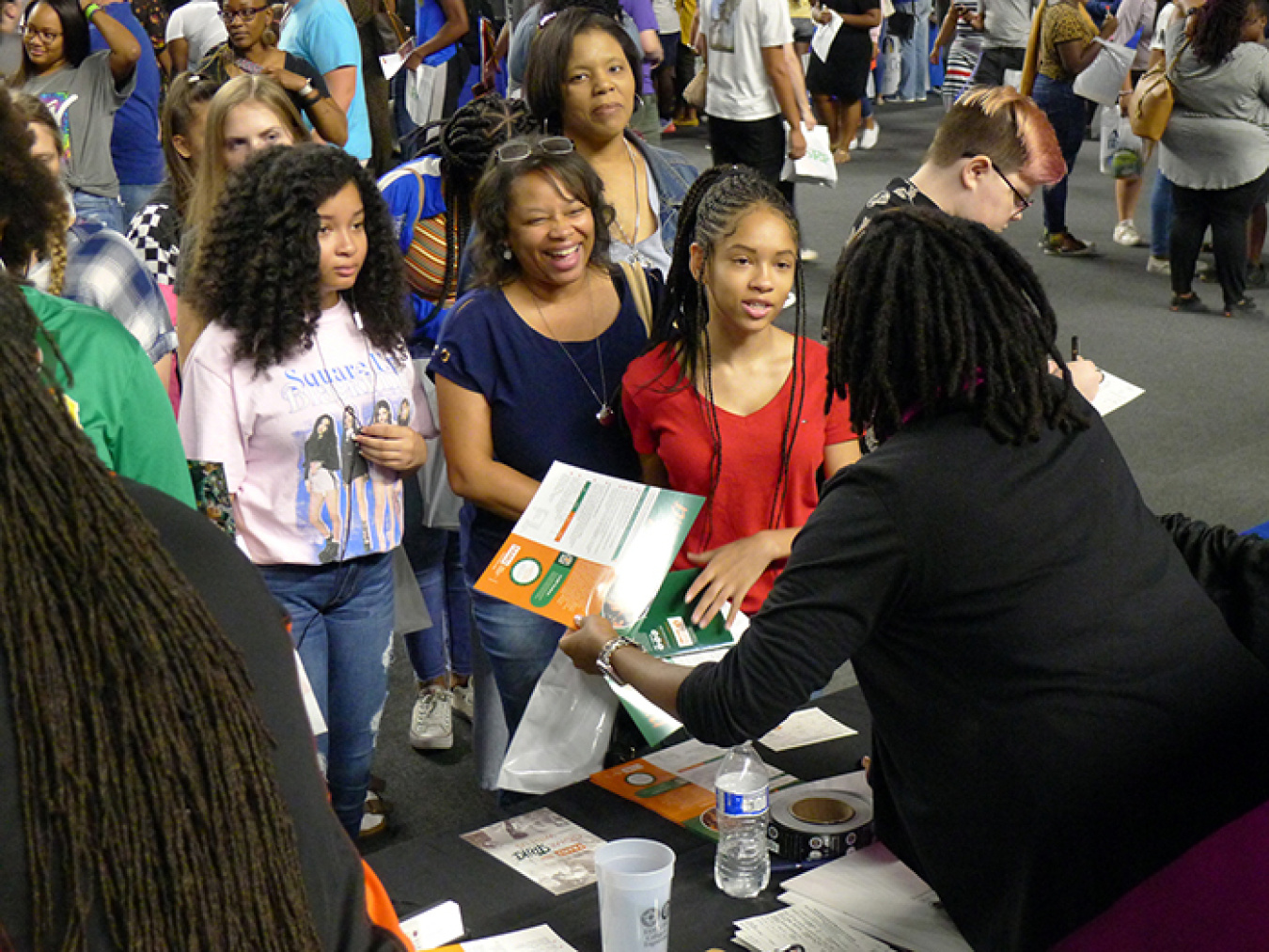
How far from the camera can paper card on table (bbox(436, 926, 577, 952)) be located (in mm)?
1664

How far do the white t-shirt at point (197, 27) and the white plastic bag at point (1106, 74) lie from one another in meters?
4.20

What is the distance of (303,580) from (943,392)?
4.29 feet

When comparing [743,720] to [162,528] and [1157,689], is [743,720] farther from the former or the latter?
[162,528]

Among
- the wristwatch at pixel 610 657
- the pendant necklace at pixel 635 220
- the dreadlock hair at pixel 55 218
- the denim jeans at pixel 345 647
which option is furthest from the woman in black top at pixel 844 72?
the wristwatch at pixel 610 657

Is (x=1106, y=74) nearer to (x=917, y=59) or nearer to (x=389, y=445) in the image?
A: (x=389, y=445)

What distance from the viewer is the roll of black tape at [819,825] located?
184 centimetres

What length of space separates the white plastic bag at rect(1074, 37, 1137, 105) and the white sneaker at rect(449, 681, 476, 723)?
498cm

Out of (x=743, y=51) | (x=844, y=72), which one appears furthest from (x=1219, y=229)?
(x=844, y=72)

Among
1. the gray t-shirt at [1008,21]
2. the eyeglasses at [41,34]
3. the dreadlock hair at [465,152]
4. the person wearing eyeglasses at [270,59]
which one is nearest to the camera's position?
the dreadlock hair at [465,152]

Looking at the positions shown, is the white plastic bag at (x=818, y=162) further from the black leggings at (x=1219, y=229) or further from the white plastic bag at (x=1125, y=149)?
the white plastic bag at (x=1125, y=149)

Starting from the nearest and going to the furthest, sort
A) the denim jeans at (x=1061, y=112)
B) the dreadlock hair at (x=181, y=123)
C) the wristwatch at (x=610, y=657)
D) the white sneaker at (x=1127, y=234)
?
the wristwatch at (x=610, y=657)
the dreadlock hair at (x=181, y=123)
the denim jeans at (x=1061, y=112)
the white sneaker at (x=1127, y=234)

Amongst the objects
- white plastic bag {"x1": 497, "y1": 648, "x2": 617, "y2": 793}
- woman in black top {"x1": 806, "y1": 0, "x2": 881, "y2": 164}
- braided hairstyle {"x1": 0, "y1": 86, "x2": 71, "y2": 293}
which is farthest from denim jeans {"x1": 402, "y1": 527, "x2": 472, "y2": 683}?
woman in black top {"x1": 806, "y1": 0, "x2": 881, "y2": 164}

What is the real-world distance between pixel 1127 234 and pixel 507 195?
249 inches

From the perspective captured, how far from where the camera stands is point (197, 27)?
19.5ft
